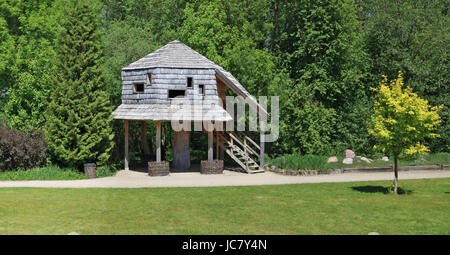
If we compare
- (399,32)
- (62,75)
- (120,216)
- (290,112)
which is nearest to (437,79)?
(399,32)

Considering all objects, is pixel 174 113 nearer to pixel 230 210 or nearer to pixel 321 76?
pixel 230 210

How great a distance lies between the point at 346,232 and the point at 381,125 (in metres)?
7.98

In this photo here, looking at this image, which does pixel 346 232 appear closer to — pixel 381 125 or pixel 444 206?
pixel 444 206

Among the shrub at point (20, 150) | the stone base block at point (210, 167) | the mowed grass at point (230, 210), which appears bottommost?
the mowed grass at point (230, 210)

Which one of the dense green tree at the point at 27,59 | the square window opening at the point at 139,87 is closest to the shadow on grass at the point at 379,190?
the square window opening at the point at 139,87

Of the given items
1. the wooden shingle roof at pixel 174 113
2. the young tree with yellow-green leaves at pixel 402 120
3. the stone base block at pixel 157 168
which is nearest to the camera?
the young tree with yellow-green leaves at pixel 402 120

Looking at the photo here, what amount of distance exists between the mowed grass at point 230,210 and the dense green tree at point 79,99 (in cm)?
504

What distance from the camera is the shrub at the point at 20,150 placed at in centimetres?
2610

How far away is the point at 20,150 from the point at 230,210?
14557 millimetres

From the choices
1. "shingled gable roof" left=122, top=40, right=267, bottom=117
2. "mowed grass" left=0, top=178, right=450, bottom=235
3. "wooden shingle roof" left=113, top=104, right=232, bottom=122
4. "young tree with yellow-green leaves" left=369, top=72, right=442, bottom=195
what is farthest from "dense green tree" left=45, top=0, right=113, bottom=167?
"young tree with yellow-green leaves" left=369, top=72, right=442, bottom=195

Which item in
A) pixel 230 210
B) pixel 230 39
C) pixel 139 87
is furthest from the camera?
pixel 230 39

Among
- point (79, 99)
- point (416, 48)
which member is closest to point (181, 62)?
point (79, 99)

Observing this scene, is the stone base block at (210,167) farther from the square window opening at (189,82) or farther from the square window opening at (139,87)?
the square window opening at (139,87)

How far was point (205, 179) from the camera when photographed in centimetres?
2570
